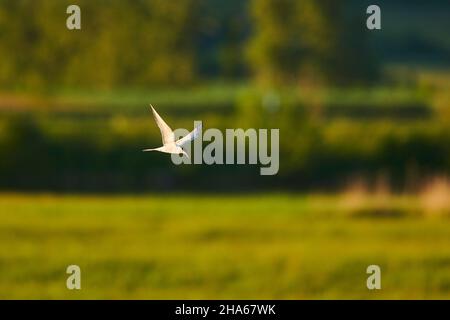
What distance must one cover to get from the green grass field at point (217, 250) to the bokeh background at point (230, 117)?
3.6 inches

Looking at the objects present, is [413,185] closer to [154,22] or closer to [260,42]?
[260,42]

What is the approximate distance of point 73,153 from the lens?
25.5 metres

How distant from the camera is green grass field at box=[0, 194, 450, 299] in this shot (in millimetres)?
16391

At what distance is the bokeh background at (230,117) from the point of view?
824 inches

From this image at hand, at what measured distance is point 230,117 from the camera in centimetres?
2667

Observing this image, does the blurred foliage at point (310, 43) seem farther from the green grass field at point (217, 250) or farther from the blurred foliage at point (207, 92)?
the green grass field at point (217, 250)

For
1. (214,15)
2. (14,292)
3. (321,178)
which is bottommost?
(14,292)

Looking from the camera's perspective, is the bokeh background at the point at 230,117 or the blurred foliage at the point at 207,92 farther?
the blurred foliage at the point at 207,92

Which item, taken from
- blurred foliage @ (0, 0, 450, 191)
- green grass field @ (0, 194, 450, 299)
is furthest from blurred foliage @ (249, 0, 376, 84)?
green grass field @ (0, 194, 450, 299)

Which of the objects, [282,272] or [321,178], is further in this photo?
[321,178]

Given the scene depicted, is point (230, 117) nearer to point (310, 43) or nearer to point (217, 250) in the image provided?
point (310, 43)

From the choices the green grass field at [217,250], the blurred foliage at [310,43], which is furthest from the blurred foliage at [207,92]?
the green grass field at [217,250]

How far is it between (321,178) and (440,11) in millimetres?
7257

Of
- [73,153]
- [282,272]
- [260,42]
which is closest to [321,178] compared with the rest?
[260,42]
